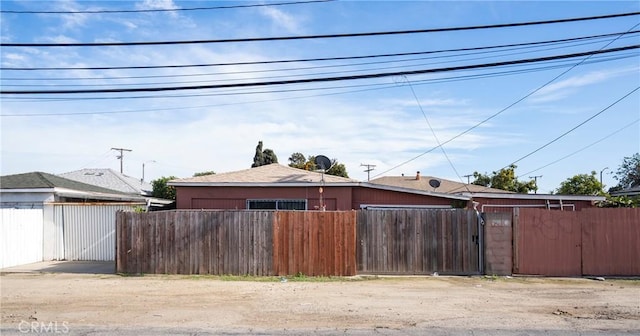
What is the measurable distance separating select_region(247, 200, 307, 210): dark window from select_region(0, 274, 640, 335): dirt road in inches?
202

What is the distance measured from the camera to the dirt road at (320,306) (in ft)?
30.5

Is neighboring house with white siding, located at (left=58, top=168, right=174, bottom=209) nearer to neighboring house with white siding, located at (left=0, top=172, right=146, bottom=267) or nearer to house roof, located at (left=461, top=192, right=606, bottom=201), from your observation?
neighboring house with white siding, located at (left=0, top=172, right=146, bottom=267)

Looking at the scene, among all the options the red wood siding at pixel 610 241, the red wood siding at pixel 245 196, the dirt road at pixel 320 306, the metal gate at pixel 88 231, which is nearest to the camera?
the dirt road at pixel 320 306

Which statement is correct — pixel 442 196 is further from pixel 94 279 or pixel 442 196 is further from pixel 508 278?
pixel 94 279

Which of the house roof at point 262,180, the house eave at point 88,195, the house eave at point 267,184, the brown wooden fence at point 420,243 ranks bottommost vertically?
the brown wooden fence at point 420,243

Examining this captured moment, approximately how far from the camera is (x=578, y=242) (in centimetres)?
1588

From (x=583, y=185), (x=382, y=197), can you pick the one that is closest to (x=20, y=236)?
(x=382, y=197)

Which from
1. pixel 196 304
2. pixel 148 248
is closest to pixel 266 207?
pixel 148 248

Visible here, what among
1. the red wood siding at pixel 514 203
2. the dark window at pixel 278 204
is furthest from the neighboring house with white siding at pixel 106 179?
the red wood siding at pixel 514 203

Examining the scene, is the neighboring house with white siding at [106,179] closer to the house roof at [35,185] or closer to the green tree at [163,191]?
the green tree at [163,191]

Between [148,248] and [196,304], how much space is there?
528cm

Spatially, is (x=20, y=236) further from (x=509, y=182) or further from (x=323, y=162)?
(x=509, y=182)

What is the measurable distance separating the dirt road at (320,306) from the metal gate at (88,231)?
4631 millimetres

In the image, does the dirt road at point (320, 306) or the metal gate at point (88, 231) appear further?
the metal gate at point (88, 231)
